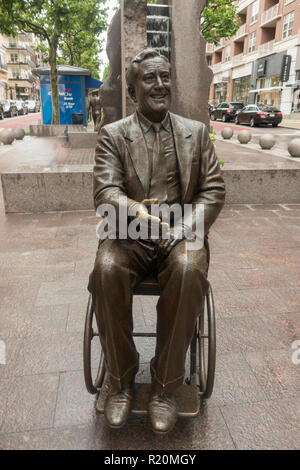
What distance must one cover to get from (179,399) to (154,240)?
2.94ft

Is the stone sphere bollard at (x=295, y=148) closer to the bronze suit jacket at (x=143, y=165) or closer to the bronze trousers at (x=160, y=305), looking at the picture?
the bronze suit jacket at (x=143, y=165)

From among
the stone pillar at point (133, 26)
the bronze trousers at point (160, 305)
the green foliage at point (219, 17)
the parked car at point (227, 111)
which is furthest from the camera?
the parked car at point (227, 111)

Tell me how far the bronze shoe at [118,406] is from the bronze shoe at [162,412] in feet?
0.41

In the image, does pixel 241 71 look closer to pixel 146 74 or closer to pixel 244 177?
pixel 244 177

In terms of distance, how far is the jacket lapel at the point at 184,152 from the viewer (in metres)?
2.27

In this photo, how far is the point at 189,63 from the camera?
5844 mm

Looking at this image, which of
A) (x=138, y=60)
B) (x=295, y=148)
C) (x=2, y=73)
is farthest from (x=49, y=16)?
(x=2, y=73)

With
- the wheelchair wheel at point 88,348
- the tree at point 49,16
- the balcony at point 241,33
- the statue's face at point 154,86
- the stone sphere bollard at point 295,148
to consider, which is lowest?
the wheelchair wheel at point 88,348

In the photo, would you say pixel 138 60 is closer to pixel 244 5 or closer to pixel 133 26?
pixel 133 26

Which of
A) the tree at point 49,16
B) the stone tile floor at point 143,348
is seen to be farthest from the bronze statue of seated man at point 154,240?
the tree at point 49,16

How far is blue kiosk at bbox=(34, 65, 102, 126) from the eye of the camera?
21.2 m

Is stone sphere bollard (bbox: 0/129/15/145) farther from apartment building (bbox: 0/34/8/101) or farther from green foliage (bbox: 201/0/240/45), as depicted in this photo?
apartment building (bbox: 0/34/8/101)

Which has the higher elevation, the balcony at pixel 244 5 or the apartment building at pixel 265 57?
the balcony at pixel 244 5

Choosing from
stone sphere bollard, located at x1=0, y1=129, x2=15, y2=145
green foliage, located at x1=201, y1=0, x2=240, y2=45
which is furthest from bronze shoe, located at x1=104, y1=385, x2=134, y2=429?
Answer: green foliage, located at x1=201, y1=0, x2=240, y2=45
